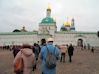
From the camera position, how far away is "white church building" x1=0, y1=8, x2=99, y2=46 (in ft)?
169

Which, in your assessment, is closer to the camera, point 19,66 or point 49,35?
point 19,66

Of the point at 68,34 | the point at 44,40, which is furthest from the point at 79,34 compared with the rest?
the point at 44,40

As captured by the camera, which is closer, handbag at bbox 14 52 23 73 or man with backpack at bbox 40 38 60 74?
handbag at bbox 14 52 23 73

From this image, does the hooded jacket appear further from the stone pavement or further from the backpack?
the stone pavement

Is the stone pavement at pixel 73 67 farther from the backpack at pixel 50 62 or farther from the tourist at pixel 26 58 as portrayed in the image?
the backpack at pixel 50 62

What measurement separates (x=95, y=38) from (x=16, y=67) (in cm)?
5383

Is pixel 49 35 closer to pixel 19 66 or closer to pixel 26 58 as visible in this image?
pixel 26 58

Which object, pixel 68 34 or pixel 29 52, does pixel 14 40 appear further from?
pixel 29 52

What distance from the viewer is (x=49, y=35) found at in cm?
5075

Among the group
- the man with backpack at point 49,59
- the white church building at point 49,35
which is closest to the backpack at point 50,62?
the man with backpack at point 49,59

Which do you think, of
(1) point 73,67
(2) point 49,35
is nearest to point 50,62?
(1) point 73,67

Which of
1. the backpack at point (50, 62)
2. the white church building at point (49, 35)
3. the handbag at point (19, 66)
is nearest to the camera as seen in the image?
the handbag at point (19, 66)

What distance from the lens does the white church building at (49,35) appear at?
169 feet

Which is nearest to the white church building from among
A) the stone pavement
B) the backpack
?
the stone pavement
